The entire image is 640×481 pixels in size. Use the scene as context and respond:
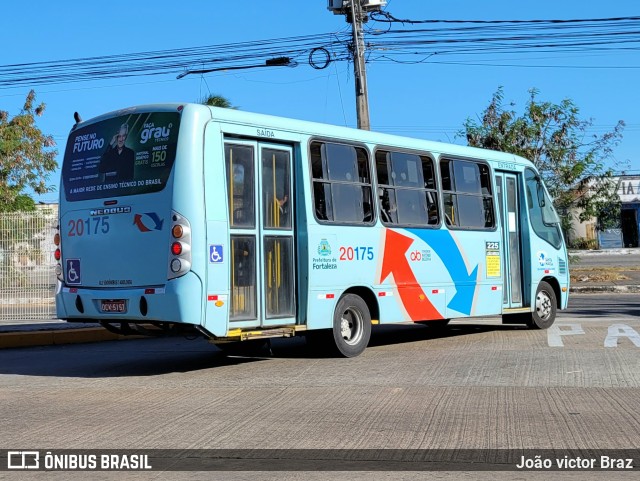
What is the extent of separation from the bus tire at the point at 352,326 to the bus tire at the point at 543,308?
4.51m

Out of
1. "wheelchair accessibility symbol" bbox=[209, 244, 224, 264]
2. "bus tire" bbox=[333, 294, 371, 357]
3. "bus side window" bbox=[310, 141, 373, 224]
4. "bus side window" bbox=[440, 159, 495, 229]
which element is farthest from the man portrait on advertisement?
"bus side window" bbox=[440, 159, 495, 229]

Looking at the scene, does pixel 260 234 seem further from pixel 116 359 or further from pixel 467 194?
pixel 467 194

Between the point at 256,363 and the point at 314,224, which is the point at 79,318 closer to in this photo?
the point at 256,363

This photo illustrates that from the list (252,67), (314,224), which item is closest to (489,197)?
(314,224)

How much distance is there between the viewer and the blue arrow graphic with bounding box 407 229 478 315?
13562 millimetres

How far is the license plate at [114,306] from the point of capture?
34.6ft

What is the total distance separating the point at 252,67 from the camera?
87.5ft

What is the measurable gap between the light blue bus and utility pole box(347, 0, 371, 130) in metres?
9.93

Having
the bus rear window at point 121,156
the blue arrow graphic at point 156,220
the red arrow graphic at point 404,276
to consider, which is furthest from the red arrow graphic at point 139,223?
the red arrow graphic at point 404,276

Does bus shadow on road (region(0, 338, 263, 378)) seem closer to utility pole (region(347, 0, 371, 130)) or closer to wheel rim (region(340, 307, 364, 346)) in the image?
wheel rim (region(340, 307, 364, 346))

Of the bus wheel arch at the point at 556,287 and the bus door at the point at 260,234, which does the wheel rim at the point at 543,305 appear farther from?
the bus door at the point at 260,234

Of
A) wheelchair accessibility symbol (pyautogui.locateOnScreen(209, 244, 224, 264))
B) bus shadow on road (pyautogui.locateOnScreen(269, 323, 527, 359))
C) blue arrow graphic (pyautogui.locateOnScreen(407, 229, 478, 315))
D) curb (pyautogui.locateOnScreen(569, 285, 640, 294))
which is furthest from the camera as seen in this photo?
curb (pyautogui.locateOnScreen(569, 285, 640, 294))

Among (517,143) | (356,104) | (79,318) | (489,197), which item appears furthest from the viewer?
(517,143)

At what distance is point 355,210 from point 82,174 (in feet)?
12.0
